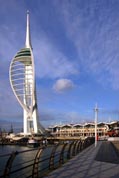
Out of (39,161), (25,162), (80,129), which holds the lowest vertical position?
(80,129)

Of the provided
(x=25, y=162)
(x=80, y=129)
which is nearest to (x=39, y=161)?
(x=25, y=162)

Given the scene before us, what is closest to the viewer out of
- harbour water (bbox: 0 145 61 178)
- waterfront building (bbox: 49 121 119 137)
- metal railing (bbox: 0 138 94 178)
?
metal railing (bbox: 0 138 94 178)

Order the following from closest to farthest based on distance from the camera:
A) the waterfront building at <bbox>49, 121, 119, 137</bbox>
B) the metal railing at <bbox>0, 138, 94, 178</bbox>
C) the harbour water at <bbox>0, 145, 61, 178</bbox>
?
1. the metal railing at <bbox>0, 138, 94, 178</bbox>
2. the harbour water at <bbox>0, 145, 61, 178</bbox>
3. the waterfront building at <bbox>49, 121, 119, 137</bbox>

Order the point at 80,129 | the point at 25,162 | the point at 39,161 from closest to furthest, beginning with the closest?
the point at 25,162, the point at 39,161, the point at 80,129

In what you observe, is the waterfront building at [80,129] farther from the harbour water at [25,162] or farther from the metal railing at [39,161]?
the metal railing at [39,161]

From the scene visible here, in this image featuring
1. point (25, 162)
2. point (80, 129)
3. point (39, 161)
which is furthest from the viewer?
point (80, 129)

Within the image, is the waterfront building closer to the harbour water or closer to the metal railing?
the harbour water

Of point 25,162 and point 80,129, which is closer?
point 25,162

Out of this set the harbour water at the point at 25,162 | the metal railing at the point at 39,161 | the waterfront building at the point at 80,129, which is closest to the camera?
the metal railing at the point at 39,161

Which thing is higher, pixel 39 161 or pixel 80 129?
pixel 39 161

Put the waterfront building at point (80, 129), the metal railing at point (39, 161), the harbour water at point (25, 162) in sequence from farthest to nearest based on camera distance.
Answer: the waterfront building at point (80, 129), the harbour water at point (25, 162), the metal railing at point (39, 161)

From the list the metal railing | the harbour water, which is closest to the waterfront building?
the harbour water

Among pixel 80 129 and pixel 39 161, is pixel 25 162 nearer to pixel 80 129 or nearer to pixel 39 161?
pixel 39 161

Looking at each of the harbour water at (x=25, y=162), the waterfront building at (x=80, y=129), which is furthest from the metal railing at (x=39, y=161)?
the waterfront building at (x=80, y=129)
